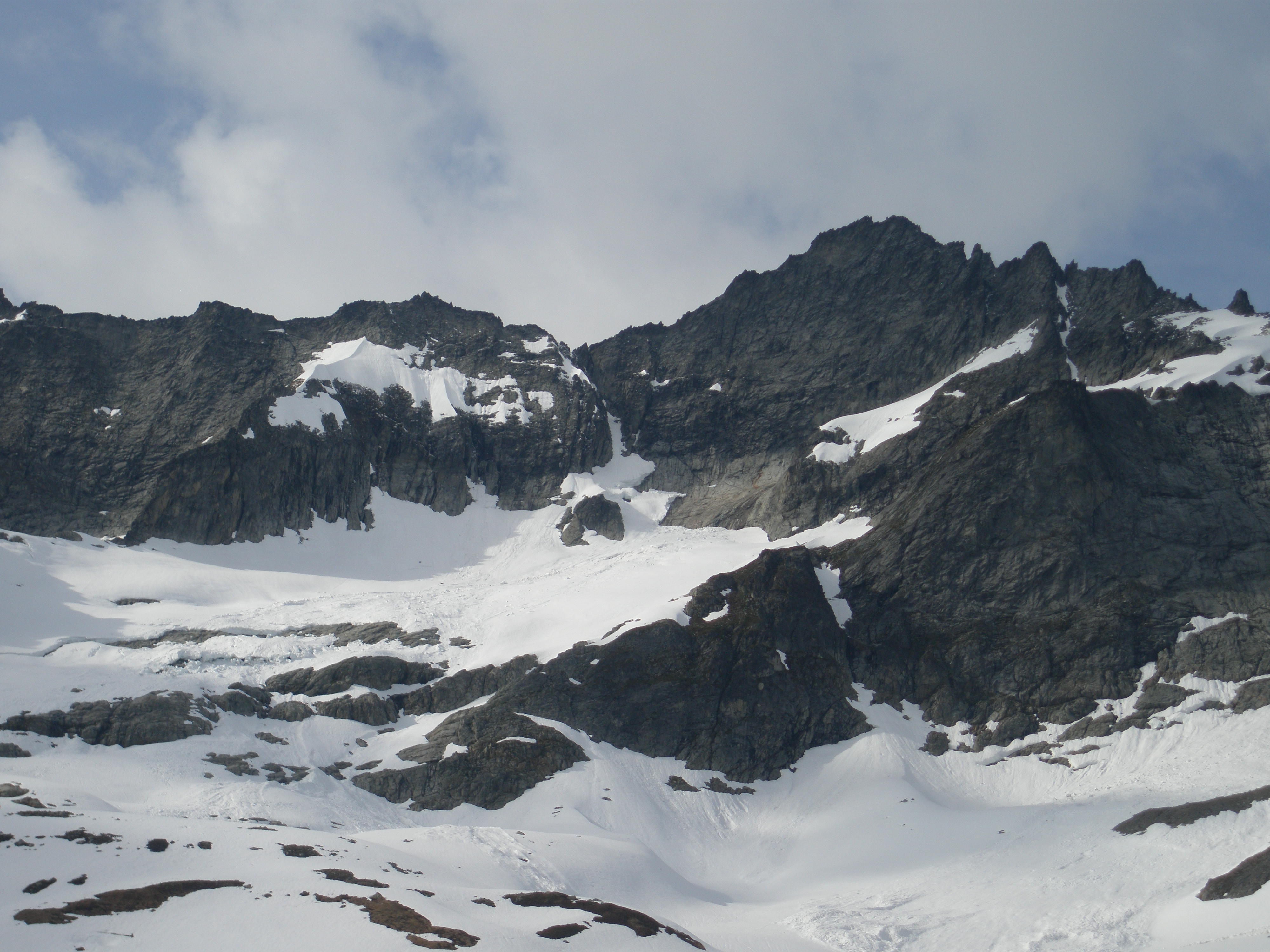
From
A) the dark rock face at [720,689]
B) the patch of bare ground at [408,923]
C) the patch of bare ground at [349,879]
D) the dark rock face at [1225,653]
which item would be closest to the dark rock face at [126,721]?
the dark rock face at [720,689]

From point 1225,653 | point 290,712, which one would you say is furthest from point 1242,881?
point 290,712

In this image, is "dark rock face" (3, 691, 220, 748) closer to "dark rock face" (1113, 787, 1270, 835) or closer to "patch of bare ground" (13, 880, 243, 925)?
"patch of bare ground" (13, 880, 243, 925)

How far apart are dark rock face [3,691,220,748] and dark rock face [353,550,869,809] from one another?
13748 mm

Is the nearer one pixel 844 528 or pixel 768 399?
pixel 844 528

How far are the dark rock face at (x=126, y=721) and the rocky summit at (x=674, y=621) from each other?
0.27 meters

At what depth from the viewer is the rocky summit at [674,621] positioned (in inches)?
1917

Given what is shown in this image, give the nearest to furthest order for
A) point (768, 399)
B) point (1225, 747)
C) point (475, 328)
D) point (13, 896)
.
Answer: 1. point (13, 896)
2. point (1225, 747)
3. point (768, 399)
4. point (475, 328)

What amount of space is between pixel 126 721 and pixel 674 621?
42207 mm

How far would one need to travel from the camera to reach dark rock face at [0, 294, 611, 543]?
109 meters

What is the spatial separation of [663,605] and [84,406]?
8573 centimetres

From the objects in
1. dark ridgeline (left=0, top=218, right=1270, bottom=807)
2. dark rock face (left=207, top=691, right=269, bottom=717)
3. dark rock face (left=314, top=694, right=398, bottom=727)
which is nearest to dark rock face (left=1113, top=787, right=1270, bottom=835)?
dark ridgeline (left=0, top=218, right=1270, bottom=807)

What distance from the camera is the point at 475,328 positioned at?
149625 millimetres

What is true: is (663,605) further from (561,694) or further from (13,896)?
(13,896)

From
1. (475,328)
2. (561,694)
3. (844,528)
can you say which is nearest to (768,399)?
(844,528)
